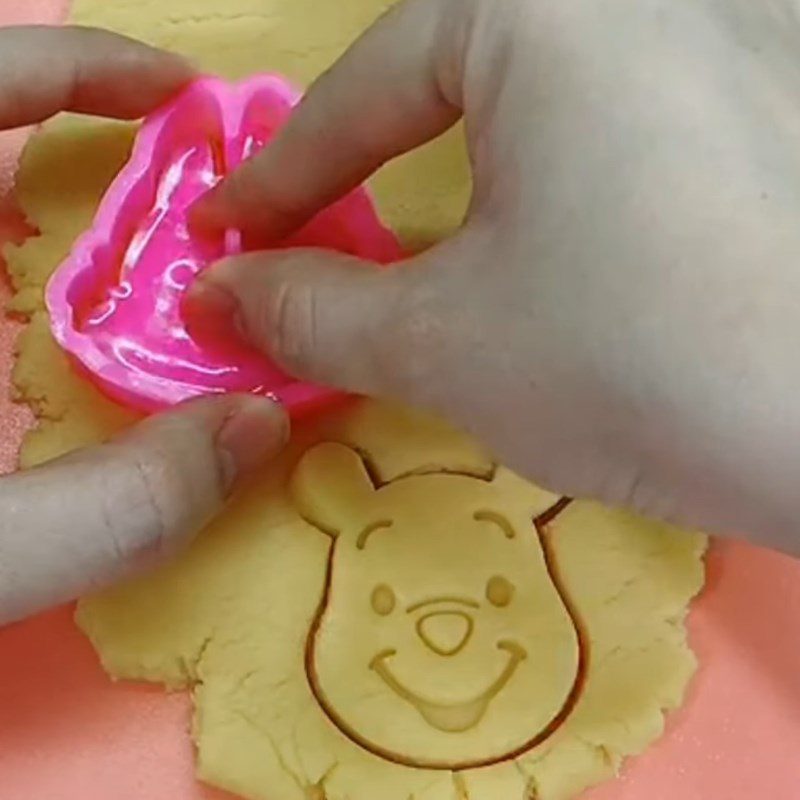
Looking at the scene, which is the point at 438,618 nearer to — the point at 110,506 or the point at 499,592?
Result: the point at 499,592

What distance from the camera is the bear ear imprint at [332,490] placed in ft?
1.87

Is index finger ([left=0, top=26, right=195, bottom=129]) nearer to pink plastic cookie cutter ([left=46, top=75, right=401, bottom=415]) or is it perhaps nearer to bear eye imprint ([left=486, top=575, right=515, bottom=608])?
pink plastic cookie cutter ([left=46, top=75, right=401, bottom=415])

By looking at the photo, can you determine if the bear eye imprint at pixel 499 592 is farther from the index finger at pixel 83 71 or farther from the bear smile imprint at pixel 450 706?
the index finger at pixel 83 71

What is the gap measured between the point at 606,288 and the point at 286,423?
165mm

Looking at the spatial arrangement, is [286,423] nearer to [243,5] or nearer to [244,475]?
[244,475]

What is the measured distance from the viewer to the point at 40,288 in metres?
0.61

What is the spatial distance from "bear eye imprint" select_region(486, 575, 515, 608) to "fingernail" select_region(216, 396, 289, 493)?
0.30 feet

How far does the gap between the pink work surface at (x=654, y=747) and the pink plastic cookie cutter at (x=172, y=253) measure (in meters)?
0.10

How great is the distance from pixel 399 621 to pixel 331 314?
→ 0.40 feet

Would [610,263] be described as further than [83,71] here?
No

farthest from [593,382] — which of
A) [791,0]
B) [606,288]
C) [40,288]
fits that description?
[40,288]

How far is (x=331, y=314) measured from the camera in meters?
0.50

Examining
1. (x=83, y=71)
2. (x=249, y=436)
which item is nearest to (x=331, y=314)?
(x=249, y=436)

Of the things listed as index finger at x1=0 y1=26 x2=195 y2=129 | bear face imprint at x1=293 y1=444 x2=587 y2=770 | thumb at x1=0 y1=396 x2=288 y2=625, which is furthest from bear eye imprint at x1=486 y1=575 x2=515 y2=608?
index finger at x1=0 y1=26 x2=195 y2=129
